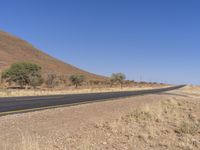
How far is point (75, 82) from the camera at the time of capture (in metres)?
76.2

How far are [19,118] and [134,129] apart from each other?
16.8ft

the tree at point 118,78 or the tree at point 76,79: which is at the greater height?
the tree at point 118,78

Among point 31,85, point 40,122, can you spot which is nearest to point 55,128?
point 40,122

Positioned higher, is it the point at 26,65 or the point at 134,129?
the point at 26,65

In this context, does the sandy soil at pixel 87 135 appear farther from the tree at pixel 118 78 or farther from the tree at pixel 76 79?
the tree at pixel 118 78

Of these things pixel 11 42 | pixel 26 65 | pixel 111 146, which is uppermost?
pixel 11 42

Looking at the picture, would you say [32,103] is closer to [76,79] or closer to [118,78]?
[76,79]

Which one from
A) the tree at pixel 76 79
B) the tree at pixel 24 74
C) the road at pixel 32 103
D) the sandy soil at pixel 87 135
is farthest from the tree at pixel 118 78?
the sandy soil at pixel 87 135

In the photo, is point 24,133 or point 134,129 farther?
point 134,129

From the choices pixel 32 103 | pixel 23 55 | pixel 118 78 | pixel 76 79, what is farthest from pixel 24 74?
pixel 23 55

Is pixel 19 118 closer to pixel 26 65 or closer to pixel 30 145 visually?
pixel 30 145

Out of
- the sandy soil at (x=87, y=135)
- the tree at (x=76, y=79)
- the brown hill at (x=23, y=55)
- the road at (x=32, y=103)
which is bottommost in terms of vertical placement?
the sandy soil at (x=87, y=135)

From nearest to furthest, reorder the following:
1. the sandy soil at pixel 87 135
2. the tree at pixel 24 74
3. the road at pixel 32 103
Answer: the sandy soil at pixel 87 135 → the road at pixel 32 103 → the tree at pixel 24 74

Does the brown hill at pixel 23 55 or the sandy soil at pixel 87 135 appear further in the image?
the brown hill at pixel 23 55
